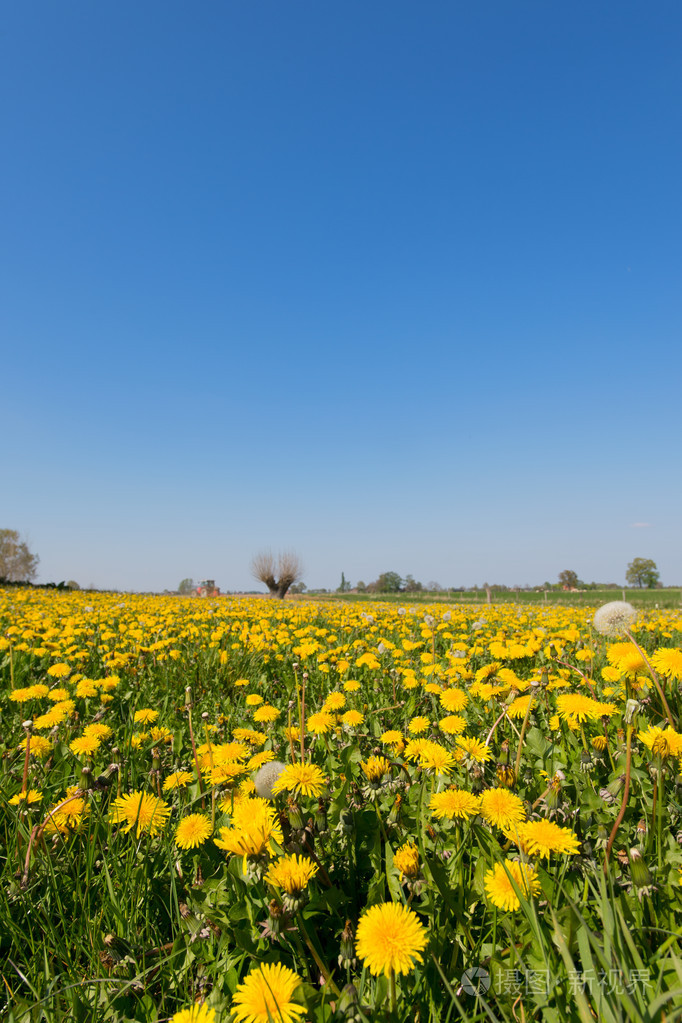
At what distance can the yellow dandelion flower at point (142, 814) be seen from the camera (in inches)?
55.4

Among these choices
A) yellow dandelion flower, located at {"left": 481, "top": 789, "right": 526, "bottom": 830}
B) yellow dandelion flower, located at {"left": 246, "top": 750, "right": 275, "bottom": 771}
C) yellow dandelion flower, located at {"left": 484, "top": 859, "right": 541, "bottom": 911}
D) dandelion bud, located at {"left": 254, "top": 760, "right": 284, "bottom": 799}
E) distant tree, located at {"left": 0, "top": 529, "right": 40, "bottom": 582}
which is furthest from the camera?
distant tree, located at {"left": 0, "top": 529, "right": 40, "bottom": 582}

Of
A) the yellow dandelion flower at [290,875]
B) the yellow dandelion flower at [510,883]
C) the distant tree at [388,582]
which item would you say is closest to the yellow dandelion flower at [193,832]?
the yellow dandelion flower at [290,875]

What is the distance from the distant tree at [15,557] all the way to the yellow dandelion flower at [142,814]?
5070cm

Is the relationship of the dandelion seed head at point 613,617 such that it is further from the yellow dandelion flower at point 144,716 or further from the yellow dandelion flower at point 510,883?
the yellow dandelion flower at point 144,716

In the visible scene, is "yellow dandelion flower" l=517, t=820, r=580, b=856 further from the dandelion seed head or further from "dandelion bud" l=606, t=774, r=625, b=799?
the dandelion seed head

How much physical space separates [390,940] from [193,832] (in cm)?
67

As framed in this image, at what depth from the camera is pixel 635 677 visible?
208cm

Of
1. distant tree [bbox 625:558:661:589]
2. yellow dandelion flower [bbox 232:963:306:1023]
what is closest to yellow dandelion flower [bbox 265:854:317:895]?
yellow dandelion flower [bbox 232:963:306:1023]

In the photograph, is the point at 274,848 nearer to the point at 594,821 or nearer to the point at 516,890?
the point at 516,890

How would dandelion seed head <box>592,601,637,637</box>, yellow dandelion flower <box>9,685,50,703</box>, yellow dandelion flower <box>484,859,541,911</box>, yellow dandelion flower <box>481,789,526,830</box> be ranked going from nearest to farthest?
yellow dandelion flower <box>484,859,541,911</box> < yellow dandelion flower <box>481,789,526,830</box> < yellow dandelion flower <box>9,685,50,703</box> < dandelion seed head <box>592,601,637,637</box>

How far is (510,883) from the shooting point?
1.03 metres

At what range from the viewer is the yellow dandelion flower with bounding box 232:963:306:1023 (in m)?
0.80

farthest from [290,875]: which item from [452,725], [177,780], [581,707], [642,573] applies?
[642,573]

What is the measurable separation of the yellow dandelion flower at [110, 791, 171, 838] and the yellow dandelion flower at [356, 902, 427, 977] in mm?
797
